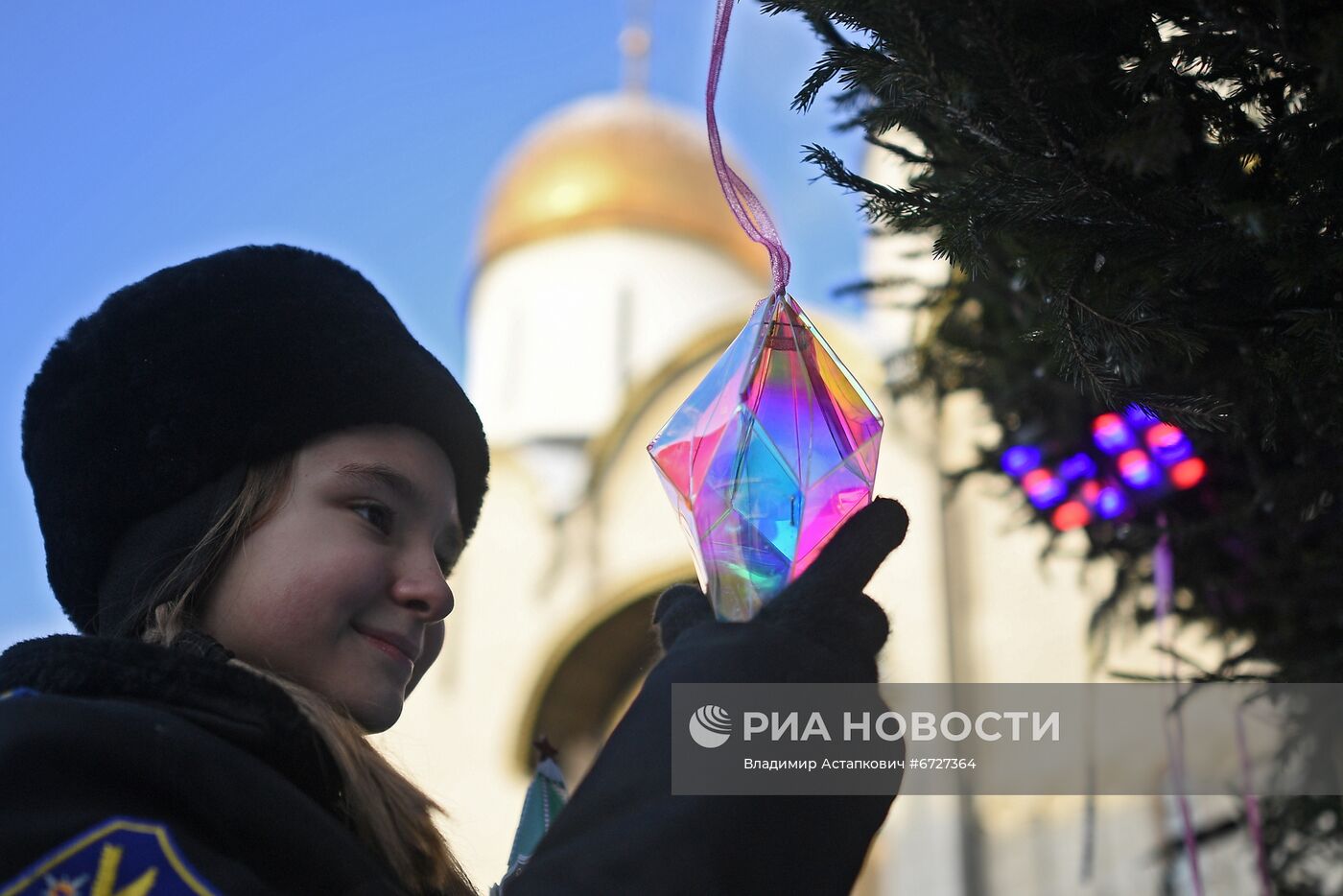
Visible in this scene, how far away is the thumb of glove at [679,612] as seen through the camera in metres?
1.39

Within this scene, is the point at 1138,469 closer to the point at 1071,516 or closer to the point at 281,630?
the point at 1071,516

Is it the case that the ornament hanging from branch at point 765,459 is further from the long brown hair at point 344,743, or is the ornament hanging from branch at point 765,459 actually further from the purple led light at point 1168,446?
the purple led light at point 1168,446

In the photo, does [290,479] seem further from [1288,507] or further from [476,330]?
[476,330]

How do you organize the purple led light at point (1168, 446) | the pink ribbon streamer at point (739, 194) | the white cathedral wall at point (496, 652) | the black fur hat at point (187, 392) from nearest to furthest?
the pink ribbon streamer at point (739, 194) < the black fur hat at point (187, 392) < the purple led light at point (1168, 446) < the white cathedral wall at point (496, 652)

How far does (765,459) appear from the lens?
1.46m

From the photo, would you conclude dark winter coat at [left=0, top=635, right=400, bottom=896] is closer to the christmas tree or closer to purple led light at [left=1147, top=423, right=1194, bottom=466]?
the christmas tree

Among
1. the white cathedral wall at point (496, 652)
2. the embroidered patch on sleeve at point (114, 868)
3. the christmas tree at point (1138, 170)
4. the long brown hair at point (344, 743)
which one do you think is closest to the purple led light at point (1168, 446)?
the christmas tree at point (1138, 170)

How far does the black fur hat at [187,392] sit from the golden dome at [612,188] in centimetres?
1536

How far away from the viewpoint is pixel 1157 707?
20.2ft

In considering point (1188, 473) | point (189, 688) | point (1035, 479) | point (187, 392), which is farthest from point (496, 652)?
point (189, 688)

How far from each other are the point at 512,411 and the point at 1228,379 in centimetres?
1493

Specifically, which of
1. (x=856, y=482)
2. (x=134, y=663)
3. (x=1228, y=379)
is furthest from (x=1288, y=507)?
(x=134, y=663)

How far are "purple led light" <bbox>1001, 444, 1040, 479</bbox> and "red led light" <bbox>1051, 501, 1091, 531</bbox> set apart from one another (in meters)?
0.13

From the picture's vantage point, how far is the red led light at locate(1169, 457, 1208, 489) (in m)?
3.04
